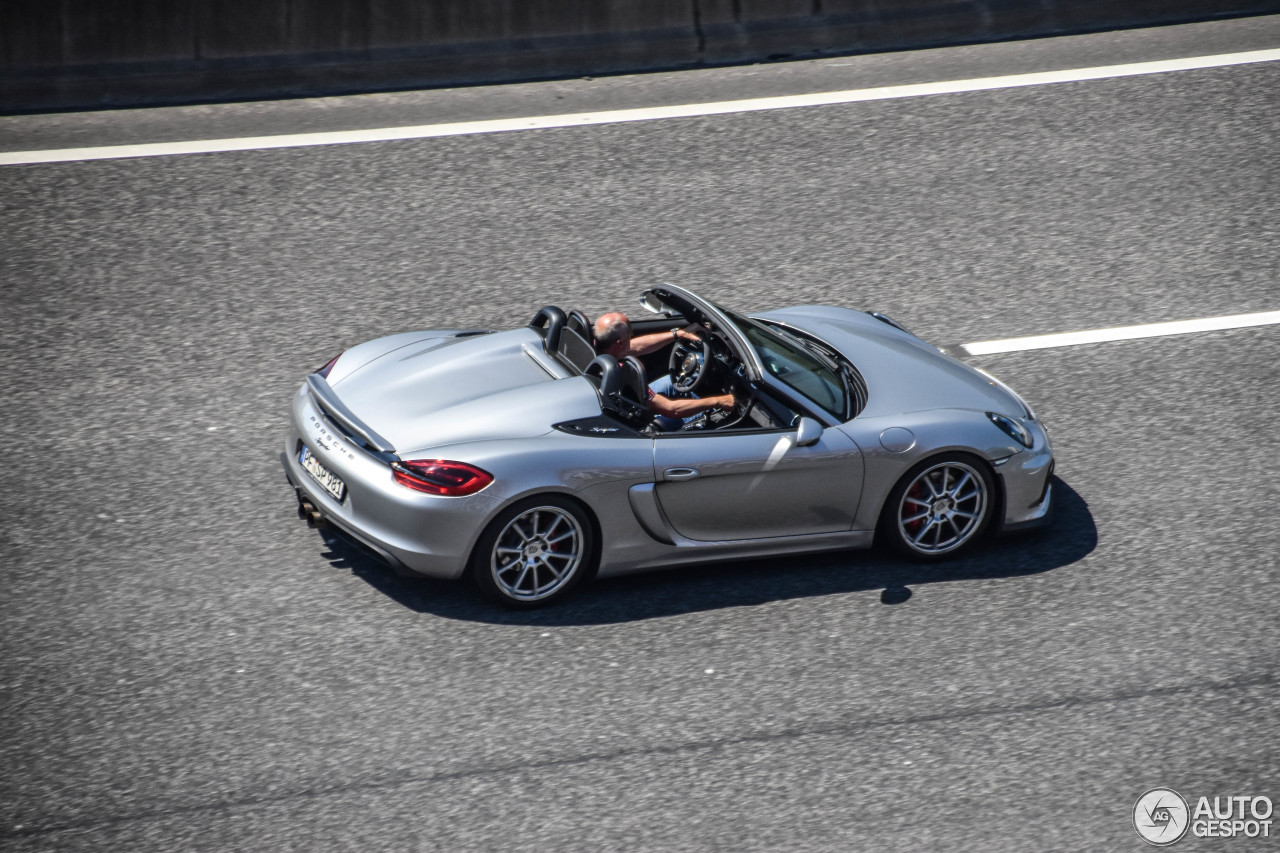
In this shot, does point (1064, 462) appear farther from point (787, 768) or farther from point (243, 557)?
point (243, 557)

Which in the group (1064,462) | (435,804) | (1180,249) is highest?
(1180,249)

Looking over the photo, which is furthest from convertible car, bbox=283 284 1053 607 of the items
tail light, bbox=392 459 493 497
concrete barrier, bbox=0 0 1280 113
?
concrete barrier, bbox=0 0 1280 113

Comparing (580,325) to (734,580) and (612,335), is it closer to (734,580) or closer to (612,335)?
(612,335)

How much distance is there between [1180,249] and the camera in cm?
951

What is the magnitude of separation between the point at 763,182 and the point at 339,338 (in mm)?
3669

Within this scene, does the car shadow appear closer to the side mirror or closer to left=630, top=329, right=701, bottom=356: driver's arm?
the side mirror

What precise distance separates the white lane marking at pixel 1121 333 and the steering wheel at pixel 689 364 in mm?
2387

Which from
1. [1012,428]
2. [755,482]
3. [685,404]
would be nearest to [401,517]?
[685,404]

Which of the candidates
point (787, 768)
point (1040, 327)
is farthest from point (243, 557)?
point (1040, 327)

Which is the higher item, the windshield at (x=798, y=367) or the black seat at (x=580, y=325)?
the black seat at (x=580, y=325)

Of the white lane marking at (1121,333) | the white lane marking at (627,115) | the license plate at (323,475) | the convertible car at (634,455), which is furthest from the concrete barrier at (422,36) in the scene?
the license plate at (323,475)

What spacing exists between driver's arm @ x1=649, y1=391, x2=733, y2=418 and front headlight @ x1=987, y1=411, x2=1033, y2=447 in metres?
1.37

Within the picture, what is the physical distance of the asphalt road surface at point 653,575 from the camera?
5.06m

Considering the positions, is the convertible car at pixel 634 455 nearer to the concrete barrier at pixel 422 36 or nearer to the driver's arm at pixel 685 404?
the driver's arm at pixel 685 404
